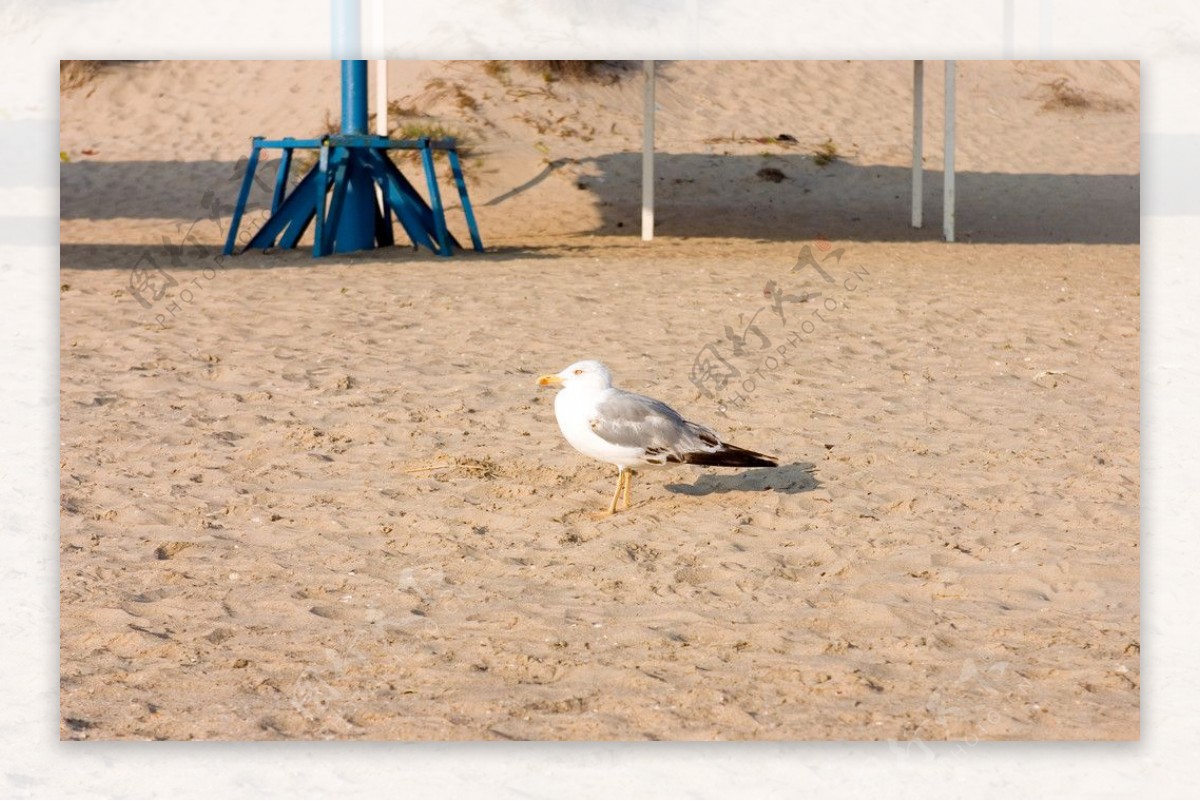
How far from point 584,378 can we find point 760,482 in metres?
1.07

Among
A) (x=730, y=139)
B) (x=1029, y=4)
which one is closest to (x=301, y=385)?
(x=1029, y=4)

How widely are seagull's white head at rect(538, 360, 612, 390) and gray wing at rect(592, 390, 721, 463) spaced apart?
7 centimetres

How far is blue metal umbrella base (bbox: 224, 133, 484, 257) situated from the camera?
43.4ft

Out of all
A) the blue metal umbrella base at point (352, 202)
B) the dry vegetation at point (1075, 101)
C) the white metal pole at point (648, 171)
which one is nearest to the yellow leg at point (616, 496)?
the blue metal umbrella base at point (352, 202)

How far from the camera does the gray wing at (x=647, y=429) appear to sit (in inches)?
232

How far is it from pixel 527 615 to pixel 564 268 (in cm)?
787

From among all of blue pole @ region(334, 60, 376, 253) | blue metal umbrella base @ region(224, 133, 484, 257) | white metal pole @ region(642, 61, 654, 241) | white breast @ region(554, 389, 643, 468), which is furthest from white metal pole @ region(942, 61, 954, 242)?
white breast @ region(554, 389, 643, 468)

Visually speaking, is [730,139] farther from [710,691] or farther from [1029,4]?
[710,691]

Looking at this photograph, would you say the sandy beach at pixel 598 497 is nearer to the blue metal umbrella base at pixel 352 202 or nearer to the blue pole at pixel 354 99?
the blue metal umbrella base at pixel 352 202

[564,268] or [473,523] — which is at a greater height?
[564,268]

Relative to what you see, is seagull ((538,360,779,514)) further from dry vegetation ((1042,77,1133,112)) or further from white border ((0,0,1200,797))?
dry vegetation ((1042,77,1133,112))

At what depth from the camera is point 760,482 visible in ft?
21.6

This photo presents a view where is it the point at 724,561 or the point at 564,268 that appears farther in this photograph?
the point at 564,268

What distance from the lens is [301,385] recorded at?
8.14 meters
